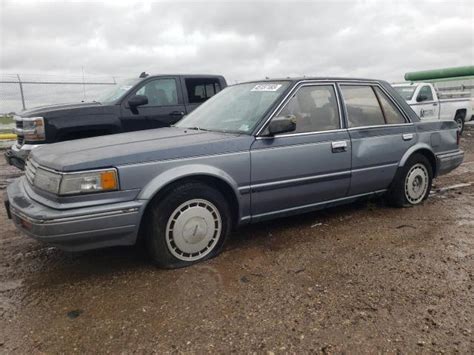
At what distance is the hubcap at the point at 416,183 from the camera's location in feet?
16.4

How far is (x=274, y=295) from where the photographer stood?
2986 mm

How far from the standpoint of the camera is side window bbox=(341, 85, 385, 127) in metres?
4.48

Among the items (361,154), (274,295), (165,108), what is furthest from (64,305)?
(165,108)

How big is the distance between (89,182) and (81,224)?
0.30 m

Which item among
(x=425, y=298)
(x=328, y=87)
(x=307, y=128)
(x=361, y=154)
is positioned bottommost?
(x=425, y=298)

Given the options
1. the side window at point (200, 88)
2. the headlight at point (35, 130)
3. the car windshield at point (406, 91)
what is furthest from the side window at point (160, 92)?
the car windshield at point (406, 91)

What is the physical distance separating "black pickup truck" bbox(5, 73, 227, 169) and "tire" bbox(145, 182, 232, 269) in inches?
133

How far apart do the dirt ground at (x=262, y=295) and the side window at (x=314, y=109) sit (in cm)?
108

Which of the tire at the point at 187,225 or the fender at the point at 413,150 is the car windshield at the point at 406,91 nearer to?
the fender at the point at 413,150

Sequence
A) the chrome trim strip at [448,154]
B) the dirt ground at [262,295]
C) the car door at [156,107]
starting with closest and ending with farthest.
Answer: the dirt ground at [262,295] → the chrome trim strip at [448,154] → the car door at [156,107]

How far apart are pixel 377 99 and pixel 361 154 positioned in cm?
83

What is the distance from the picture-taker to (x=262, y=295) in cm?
299

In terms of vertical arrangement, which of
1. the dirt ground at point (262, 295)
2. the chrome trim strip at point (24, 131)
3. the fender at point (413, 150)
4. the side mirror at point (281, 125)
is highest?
the side mirror at point (281, 125)

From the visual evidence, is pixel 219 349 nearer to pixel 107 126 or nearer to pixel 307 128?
pixel 307 128
